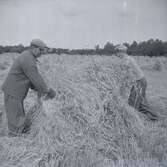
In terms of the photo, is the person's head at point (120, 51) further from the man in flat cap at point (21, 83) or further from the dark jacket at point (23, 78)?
the dark jacket at point (23, 78)

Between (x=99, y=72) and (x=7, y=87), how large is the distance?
5.17 feet

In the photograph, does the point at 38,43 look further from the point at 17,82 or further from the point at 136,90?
the point at 136,90

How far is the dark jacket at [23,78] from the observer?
449cm

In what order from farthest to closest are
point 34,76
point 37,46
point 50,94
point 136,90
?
point 136,90 → point 50,94 → point 37,46 → point 34,76

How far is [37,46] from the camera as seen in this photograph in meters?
4.60

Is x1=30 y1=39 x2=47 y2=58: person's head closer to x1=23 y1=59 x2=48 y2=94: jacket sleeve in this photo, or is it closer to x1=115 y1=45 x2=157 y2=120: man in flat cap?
x1=23 y1=59 x2=48 y2=94: jacket sleeve

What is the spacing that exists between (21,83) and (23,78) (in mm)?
83

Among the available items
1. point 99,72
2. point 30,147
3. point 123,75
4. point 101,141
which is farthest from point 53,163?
point 123,75

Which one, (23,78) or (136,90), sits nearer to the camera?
(23,78)

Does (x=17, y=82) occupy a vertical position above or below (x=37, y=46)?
below

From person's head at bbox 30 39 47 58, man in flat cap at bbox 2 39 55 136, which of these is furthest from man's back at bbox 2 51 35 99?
person's head at bbox 30 39 47 58

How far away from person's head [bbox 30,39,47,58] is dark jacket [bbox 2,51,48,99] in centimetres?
8

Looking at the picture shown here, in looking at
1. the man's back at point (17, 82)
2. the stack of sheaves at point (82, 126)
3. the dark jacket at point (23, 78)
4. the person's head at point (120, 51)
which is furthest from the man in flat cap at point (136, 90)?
the man's back at point (17, 82)

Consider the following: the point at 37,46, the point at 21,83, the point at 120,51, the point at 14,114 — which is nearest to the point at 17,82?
the point at 21,83
